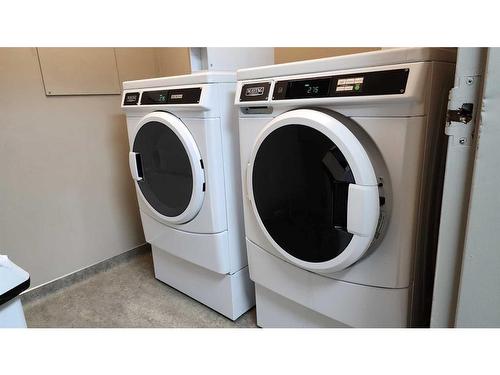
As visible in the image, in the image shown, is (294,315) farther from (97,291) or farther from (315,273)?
(97,291)

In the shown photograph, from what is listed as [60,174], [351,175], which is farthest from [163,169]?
[351,175]

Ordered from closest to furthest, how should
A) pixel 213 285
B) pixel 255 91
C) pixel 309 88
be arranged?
pixel 309 88 < pixel 255 91 < pixel 213 285

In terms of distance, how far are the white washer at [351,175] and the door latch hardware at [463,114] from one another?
29cm

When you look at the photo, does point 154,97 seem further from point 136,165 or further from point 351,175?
point 351,175

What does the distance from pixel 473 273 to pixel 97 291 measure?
6.16ft

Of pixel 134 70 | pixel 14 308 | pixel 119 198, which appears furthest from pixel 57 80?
pixel 14 308

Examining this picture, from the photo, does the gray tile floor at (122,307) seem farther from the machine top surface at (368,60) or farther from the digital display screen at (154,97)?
the machine top surface at (368,60)

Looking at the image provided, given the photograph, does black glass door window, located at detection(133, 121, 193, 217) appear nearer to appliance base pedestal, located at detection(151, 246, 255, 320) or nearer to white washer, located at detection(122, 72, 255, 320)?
white washer, located at detection(122, 72, 255, 320)

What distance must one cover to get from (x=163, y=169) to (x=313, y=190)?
2.53 feet

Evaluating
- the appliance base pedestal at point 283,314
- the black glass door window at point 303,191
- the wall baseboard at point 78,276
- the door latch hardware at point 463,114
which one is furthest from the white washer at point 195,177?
the door latch hardware at point 463,114

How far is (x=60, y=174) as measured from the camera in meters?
1.80

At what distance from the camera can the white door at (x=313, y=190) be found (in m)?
0.87

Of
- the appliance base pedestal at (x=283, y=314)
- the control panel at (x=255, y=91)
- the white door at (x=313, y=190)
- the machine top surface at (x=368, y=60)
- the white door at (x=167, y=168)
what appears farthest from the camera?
the white door at (x=167, y=168)

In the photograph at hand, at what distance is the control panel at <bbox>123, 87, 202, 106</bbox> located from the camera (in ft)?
4.19
